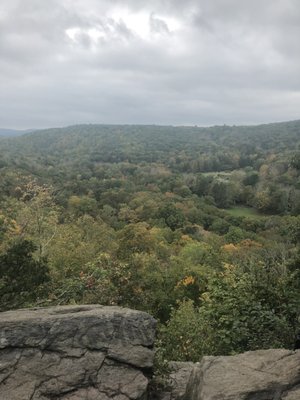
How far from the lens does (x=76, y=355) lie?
10195 mm

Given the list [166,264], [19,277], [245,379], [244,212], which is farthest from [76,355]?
Result: [244,212]

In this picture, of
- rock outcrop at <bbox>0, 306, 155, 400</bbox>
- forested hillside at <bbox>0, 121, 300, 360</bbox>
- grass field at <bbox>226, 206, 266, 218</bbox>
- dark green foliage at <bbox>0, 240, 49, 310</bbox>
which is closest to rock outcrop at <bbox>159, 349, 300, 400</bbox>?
rock outcrop at <bbox>0, 306, 155, 400</bbox>

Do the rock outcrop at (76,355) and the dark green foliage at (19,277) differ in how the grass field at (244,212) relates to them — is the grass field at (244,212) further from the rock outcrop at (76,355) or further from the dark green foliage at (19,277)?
the rock outcrop at (76,355)

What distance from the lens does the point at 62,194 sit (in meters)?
113

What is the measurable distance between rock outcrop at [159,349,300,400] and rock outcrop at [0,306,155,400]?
1.24 m

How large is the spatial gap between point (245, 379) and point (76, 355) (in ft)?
13.1

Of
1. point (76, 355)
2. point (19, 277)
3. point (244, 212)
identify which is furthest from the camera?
point (244, 212)

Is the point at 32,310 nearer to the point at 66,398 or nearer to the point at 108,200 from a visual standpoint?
the point at 66,398

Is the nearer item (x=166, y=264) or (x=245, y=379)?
(x=245, y=379)

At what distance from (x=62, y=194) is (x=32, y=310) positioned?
4064 inches

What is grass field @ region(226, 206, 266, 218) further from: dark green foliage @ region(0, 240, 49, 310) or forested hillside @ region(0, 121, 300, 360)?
dark green foliage @ region(0, 240, 49, 310)

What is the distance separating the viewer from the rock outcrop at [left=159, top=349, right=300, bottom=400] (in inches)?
358

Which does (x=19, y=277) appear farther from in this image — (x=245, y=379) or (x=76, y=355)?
(x=245, y=379)

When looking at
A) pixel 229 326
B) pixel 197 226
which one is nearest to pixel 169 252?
pixel 197 226
